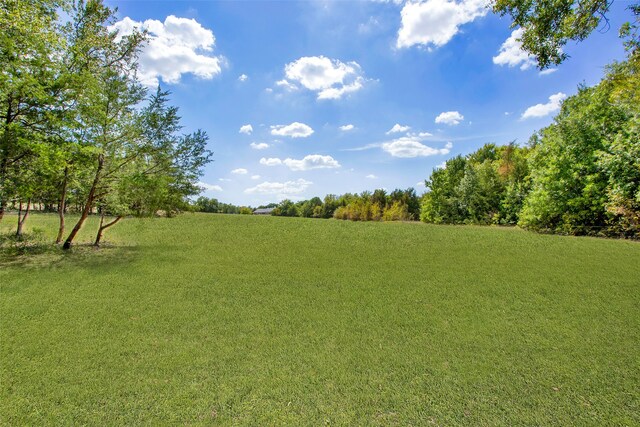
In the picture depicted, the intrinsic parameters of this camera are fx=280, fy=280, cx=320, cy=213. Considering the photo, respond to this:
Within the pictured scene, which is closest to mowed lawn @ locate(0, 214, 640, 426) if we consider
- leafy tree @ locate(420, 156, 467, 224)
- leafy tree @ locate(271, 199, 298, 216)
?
leafy tree @ locate(420, 156, 467, 224)

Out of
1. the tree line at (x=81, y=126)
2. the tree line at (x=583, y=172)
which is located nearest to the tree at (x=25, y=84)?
the tree line at (x=81, y=126)

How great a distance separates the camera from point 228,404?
100 inches

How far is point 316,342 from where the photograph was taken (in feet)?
12.1

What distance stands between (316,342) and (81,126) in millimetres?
8372

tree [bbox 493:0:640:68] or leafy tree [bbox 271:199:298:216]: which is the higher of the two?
tree [bbox 493:0:640:68]

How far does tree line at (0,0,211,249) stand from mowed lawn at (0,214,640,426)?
2.22 metres

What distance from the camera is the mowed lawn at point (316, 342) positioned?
2541 mm

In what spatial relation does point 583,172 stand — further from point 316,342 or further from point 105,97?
point 105,97

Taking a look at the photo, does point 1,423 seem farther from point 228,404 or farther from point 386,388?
point 386,388

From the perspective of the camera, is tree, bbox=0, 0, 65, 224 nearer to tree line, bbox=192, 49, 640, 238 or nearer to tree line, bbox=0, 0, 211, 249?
tree line, bbox=0, 0, 211, 249

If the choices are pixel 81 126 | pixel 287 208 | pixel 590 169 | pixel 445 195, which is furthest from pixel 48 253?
pixel 287 208

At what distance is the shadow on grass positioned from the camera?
7.08 meters

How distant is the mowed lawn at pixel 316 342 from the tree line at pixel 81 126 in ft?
7.27

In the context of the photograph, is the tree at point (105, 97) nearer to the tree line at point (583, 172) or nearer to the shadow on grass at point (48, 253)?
the shadow on grass at point (48, 253)
